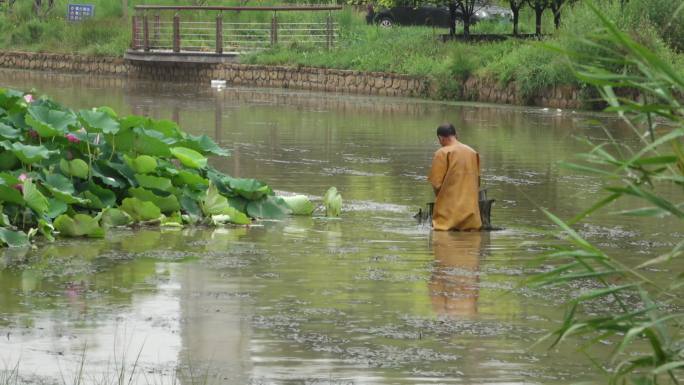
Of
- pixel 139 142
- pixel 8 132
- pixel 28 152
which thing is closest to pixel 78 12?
pixel 139 142

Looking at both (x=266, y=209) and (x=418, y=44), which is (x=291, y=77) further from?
(x=266, y=209)

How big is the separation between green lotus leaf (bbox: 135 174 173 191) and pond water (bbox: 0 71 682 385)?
524mm

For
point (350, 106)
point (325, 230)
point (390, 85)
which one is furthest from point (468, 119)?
point (325, 230)

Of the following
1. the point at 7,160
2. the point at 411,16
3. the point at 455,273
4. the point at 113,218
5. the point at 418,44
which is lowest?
the point at 455,273

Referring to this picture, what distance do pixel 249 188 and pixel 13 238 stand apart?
312cm

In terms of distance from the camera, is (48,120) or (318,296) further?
(48,120)

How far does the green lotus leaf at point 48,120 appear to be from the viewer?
537 inches

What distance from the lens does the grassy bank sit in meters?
34.7

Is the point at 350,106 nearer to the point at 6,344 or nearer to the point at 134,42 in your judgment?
the point at 134,42

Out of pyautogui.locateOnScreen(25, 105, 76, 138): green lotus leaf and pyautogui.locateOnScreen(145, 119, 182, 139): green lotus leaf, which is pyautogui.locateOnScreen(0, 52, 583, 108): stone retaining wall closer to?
pyautogui.locateOnScreen(145, 119, 182, 139): green lotus leaf

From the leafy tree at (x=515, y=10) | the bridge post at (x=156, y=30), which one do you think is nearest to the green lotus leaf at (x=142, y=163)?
the leafy tree at (x=515, y=10)

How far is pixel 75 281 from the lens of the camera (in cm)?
1084

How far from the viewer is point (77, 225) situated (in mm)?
13078

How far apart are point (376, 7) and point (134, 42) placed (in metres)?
9.17
